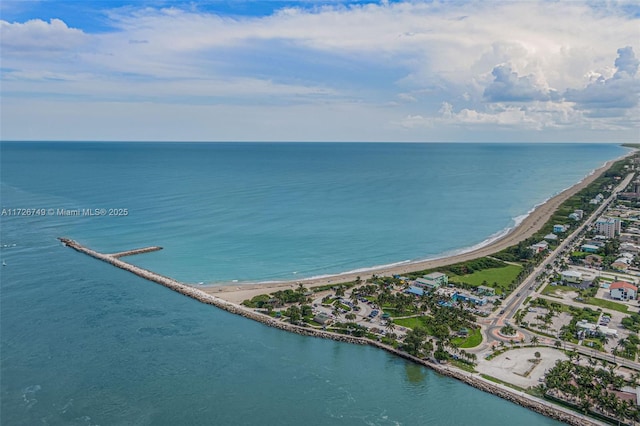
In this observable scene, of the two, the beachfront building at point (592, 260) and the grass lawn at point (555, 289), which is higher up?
the beachfront building at point (592, 260)

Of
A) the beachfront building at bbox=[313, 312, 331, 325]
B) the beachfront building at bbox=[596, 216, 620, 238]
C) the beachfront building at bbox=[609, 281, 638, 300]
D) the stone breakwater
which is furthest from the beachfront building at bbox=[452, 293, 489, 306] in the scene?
the beachfront building at bbox=[596, 216, 620, 238]

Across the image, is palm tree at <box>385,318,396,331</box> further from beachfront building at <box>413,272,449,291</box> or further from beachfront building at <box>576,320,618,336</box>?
beachfront building at <box>576,320,618,336</box>

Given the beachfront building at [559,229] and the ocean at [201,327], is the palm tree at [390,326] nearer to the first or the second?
the ocean at [201,327]

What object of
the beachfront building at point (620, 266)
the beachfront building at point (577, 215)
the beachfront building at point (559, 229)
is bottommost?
the beachfront building at point (620, 266)

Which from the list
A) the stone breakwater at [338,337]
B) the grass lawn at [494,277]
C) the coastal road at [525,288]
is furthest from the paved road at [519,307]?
the stone breakwater at [338,337]

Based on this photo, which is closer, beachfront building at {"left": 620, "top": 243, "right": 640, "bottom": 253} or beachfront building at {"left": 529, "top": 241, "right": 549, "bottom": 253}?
beachfront building at {"left": 529, "top": 241, "right": 549, "bottom": 253}

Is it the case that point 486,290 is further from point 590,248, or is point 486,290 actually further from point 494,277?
point 590,248
